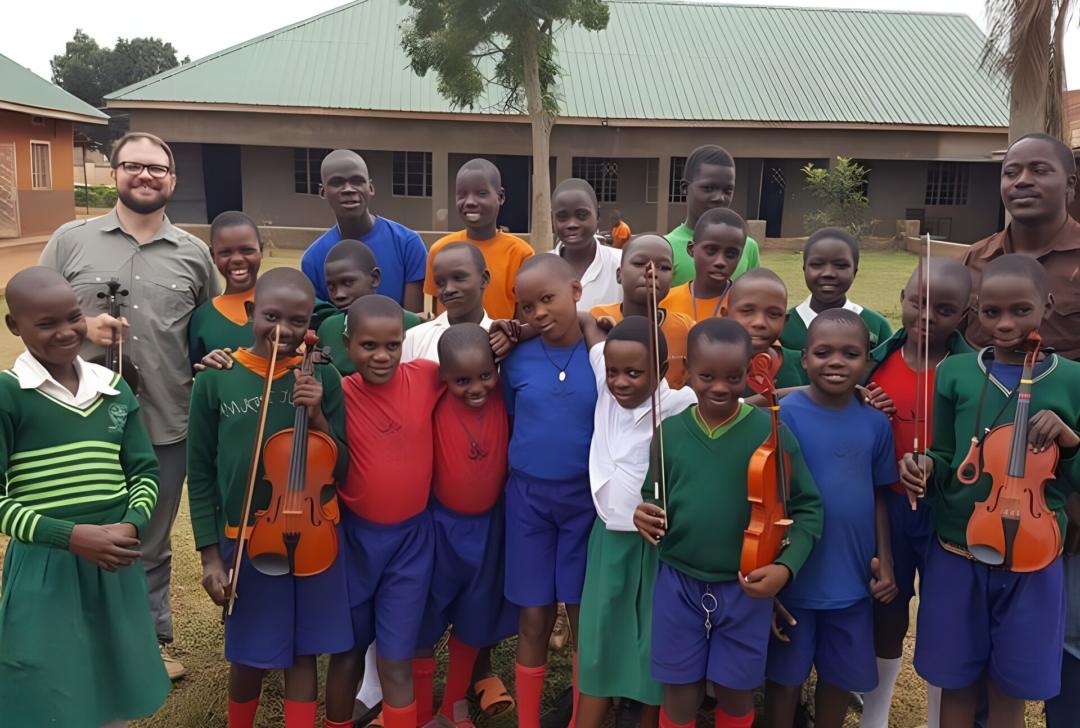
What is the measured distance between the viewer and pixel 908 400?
9.49 feet

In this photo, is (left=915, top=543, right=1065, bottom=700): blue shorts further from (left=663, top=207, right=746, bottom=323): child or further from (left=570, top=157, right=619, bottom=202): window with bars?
(left=570, top=157, right=619, bottom=202): window with bars

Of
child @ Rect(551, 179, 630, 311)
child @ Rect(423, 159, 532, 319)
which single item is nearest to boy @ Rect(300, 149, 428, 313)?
child @ Rect(423, 159, 532, 319)

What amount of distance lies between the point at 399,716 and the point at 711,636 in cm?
107

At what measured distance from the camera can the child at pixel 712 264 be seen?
3377mm

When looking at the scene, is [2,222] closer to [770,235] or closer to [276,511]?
[770,235]

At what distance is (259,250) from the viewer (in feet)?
11.2

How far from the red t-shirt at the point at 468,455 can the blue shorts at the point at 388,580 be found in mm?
179

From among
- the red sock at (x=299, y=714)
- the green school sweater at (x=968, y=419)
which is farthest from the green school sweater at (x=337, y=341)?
the green school sweater at (x=968, y=419)

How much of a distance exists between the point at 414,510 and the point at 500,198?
1.79 m

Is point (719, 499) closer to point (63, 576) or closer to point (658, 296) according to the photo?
point (658, 296)

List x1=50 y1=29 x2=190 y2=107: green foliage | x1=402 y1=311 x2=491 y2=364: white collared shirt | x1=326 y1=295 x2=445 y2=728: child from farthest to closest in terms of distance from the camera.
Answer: x1=50 y1=29 x2=190 y2=107: green foliage, x1=402 y1=311 x2=491 y2=364: white collared shirt, x1=326 y1=295 x2=445 y2=728: child

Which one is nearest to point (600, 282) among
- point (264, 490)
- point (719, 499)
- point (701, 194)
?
point (701, 194)

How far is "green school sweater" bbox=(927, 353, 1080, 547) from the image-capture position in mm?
2514

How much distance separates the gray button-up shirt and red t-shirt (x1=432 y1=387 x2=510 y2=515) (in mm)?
1197
